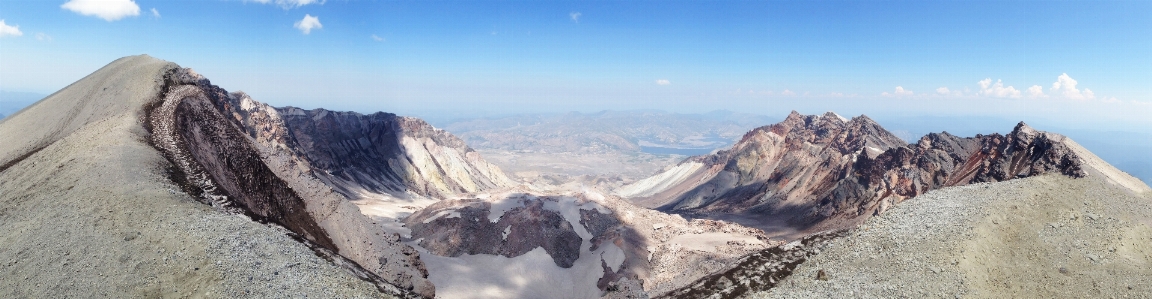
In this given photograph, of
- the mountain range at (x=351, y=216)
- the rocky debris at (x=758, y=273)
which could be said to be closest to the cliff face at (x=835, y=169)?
the mountain range at (x=351, y=216)

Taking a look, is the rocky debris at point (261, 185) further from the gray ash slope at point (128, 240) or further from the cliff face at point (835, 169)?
the cliff face at point (835, 169)

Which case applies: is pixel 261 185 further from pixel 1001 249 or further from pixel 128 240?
pixel 1001 249

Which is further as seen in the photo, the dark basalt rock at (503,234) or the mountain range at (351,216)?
the dark basalt rock at (503,234)

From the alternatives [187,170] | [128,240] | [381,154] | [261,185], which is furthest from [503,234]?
[381,154]

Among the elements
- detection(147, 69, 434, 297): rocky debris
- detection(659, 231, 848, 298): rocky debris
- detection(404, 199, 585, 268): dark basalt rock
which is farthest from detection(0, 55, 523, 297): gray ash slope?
detection(659, 231, 848, 298): rocky debris

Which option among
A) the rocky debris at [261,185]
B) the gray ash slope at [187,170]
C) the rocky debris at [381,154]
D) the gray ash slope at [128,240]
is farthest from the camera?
the rocky debris at [381,154]

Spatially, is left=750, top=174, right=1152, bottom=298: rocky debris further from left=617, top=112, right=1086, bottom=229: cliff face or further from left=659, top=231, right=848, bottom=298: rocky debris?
left=617, top=112, right=1086, bottom=229: cliff face
